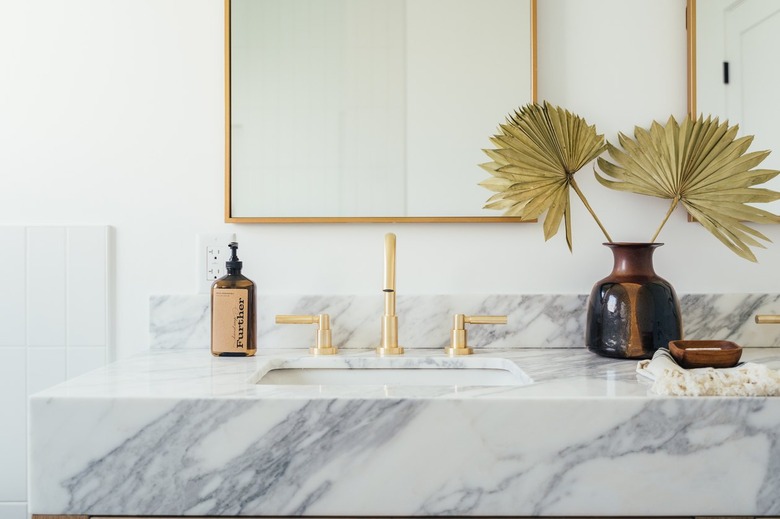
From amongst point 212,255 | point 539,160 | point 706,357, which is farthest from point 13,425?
point 706,357

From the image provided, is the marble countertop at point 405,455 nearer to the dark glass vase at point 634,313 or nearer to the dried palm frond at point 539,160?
the dark glass vase at point 634,313

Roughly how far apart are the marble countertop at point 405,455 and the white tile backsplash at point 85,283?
0.53 meters

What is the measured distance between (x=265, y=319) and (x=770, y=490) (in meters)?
0.90

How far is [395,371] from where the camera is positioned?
45.8 inches

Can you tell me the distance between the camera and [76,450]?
31.0 inches

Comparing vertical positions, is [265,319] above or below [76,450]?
above

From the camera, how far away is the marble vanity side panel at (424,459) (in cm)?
78

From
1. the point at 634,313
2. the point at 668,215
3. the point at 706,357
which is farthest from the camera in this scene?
the point at 668,215

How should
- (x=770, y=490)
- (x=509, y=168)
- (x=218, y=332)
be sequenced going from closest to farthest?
(x=770, y=490) < (x=218, y=332) < (x=509, y=168)

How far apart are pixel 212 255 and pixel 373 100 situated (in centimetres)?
46

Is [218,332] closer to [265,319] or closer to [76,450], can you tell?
[265,319]

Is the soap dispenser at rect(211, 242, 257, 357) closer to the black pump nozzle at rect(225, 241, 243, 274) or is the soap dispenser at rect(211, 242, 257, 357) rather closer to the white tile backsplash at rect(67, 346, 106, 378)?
the black pump nozzle at rect(225, 241, 243, 274)

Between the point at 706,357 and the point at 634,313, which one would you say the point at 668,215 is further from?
the point at 706,357

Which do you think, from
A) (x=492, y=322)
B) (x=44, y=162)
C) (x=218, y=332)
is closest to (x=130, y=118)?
(x=44, y=162)
